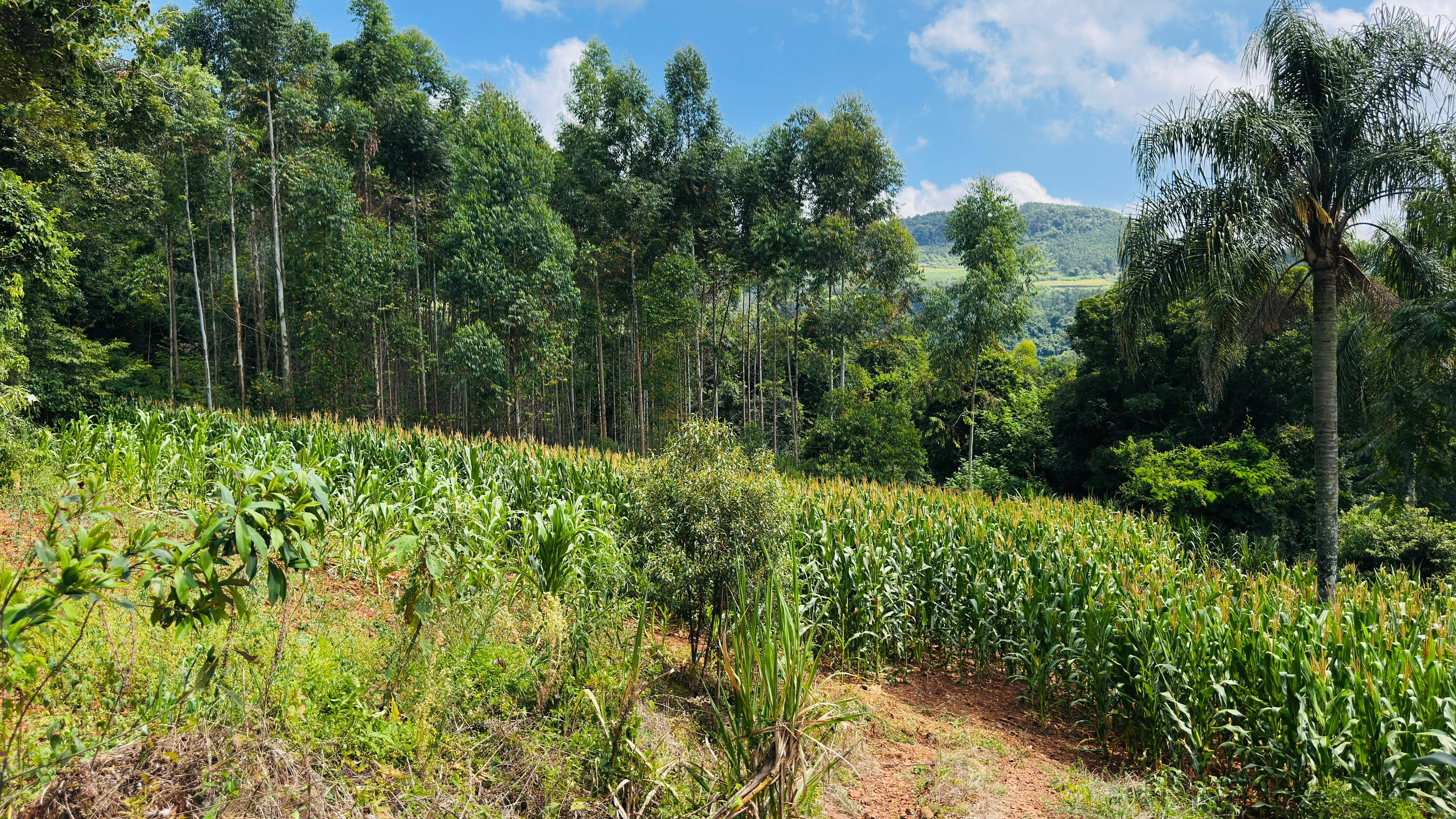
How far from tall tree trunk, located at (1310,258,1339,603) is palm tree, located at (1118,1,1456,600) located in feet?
0.06

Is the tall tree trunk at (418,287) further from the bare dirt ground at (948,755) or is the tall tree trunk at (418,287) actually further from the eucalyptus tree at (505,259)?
the bare dirt ground at (948,755)

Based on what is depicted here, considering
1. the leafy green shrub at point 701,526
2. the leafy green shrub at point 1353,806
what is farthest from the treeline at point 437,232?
the leafy green shrub at point 1353,806

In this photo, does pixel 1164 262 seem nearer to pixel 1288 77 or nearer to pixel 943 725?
pixel 1288 77

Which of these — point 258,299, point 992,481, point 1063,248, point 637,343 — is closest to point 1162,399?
point 992,481

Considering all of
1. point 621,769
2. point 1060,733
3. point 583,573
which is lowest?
point 1060,733

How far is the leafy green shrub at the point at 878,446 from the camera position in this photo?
16625 mm

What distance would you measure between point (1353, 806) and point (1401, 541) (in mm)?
11269

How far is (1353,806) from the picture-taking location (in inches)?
120

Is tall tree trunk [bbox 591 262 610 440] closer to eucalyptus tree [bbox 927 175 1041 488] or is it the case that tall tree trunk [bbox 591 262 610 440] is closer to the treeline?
the treeline

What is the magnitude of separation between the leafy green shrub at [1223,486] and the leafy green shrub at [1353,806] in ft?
38.1

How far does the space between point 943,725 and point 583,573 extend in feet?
10.4

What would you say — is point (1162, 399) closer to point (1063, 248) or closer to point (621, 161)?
point (621, 161)

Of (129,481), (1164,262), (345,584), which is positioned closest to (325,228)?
(129,481)

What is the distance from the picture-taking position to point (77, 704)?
274cm
